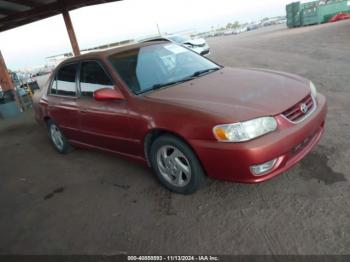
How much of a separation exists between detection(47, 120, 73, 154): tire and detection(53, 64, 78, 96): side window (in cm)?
75

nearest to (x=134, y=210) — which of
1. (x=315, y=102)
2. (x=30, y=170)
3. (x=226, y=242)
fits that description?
(x=226, y=242)

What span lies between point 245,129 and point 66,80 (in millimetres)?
3014

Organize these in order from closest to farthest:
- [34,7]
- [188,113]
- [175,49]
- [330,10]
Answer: [188,113] → [175,49] → [34,7] → [330,10]

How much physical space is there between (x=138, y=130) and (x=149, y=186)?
2.39 feet

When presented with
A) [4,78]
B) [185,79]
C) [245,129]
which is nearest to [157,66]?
[185,79]

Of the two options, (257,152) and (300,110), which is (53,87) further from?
(300,110)

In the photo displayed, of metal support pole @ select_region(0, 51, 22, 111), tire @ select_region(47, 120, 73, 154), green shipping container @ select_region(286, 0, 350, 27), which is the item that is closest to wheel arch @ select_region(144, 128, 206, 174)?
tire @ select_region(47, 120, 73, 154)

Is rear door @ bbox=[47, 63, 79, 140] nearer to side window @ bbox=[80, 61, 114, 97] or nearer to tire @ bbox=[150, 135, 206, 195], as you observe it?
side window @ bbox=[80, 61, 114, 97]

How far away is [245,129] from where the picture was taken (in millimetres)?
2539

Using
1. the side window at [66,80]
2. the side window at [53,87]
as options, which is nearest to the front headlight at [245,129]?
the side window at [66,80]

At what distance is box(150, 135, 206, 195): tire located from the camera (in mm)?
2881

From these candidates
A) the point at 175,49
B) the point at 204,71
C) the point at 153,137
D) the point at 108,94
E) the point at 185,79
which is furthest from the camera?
the point at 175,49

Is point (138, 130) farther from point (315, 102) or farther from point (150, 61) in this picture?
point (315, 102)

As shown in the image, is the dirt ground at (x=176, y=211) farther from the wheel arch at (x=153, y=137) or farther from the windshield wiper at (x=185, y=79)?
the windshield wiper at (x=185, y=79)
